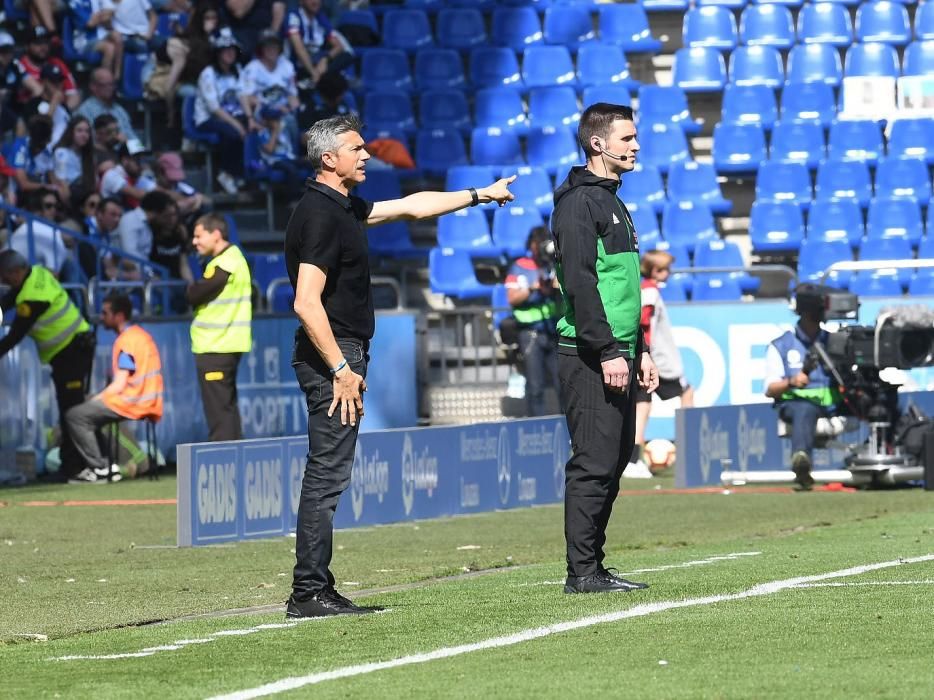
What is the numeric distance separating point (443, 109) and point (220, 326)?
10.4m

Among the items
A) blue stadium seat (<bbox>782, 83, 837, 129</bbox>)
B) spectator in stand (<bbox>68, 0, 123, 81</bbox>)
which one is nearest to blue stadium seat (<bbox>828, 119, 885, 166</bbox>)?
blue stadium seat (<bbox>782, 83, 837, 129</bbox>)

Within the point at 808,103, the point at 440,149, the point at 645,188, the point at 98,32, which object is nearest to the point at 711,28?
the point at 808,103

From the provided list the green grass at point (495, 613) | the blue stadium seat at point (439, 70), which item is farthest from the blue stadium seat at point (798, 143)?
the green grass at point (495, 613)

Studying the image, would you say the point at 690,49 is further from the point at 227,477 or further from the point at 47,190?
the point at 227,477

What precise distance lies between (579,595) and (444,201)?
170 centimetres

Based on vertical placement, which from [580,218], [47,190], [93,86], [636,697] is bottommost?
[636,697]

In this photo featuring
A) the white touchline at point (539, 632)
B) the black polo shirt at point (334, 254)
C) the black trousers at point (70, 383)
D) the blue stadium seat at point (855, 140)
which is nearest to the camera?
the white touchline at point (539, 632)

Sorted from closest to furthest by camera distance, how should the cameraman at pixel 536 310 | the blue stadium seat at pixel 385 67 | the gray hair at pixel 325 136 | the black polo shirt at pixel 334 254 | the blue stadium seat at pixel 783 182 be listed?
the black polo shirt at pixel 334 254 < the gray hair at pixel 325 136 < the cameraman at pixel 536 310 < the blue stadium seat at pixel 783 182 < the blue stadium seat at pixel 385 67

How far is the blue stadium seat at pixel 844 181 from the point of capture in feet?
79.4

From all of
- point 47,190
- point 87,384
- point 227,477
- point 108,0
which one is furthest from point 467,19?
point 227,477

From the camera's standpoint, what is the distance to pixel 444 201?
8.17 m

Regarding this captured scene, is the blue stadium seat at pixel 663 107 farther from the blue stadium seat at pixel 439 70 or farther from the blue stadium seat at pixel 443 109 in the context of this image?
the blue stadium seat at pixel 439 70

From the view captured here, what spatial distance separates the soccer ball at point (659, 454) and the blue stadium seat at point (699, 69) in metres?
9.01

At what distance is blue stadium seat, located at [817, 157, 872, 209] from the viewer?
2419cm
